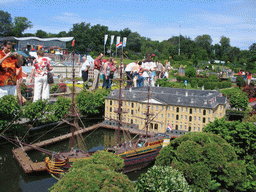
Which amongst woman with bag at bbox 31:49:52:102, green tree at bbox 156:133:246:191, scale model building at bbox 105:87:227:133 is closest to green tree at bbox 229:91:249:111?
scale model building at bbox 105:87:227:133

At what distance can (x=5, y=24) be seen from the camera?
13938cm

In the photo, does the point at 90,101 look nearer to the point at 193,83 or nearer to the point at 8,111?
the point at 8,111

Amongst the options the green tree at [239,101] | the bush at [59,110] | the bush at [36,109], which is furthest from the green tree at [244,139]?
the green tree at [239,101]

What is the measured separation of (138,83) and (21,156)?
3077 centimetres

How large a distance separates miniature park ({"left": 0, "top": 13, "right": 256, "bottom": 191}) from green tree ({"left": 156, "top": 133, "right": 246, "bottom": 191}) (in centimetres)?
8

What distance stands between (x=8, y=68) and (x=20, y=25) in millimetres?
124413

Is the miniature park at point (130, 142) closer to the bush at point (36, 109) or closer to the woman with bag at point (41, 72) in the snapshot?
the bush at point (36, 109)

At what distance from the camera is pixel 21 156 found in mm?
37969

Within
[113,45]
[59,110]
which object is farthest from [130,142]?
[113,45]

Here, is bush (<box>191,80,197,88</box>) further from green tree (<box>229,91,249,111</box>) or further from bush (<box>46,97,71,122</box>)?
bush (<box>46,97,71,122</box>)

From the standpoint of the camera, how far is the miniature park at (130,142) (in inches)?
782

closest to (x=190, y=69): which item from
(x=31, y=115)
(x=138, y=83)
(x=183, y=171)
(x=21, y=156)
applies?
(x=138, y=83)

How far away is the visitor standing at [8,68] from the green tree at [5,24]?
121 meters

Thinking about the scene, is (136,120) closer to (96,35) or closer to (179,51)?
(96,35)
